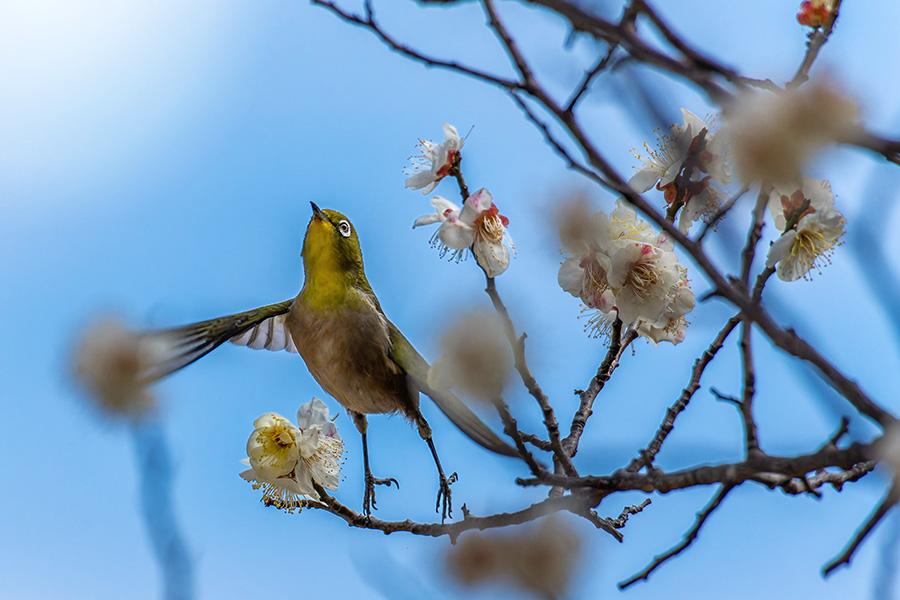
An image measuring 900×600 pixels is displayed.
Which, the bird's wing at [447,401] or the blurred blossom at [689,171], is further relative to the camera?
the blurred blossom at [689,171]

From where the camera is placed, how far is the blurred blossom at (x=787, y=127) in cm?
149

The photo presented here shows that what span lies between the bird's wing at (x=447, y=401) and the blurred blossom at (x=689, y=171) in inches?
35.8

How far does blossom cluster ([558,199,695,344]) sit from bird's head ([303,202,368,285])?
173 centimetres

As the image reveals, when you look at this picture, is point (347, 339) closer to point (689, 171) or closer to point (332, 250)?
point (332, 250)

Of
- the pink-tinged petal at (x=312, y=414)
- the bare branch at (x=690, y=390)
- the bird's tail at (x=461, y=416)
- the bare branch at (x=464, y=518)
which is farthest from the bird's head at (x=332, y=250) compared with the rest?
the bare branch at (x=690, y=390)

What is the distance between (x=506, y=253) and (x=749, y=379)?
101 cm

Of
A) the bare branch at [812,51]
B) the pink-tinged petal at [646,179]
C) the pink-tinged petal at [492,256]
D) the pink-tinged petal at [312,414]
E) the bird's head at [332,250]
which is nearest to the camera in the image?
the bare branch at [812,51]

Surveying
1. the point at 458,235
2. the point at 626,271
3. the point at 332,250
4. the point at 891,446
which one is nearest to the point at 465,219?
the point at 458,235

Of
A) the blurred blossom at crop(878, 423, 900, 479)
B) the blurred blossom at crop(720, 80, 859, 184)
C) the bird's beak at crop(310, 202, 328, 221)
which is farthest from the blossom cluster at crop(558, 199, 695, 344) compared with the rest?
the bird's beak at crop(310, 202, 328, 221)

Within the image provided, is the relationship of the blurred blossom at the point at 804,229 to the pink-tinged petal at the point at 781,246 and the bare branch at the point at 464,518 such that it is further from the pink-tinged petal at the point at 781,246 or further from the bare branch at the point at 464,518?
the bare branch at the point at 464,518

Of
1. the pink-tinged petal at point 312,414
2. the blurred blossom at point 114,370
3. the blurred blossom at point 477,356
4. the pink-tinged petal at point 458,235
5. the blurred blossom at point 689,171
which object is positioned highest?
the blurred blossom at point 689,171

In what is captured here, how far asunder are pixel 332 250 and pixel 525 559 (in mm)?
2749

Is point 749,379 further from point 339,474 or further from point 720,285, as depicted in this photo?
point 339,474

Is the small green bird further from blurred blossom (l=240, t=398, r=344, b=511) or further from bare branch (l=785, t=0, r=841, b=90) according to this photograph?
bare branch (l=785, t=0, r=841, b=90)
